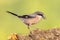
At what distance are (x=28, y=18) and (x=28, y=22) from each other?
71 mm

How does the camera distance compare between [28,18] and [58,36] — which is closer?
[58,36]

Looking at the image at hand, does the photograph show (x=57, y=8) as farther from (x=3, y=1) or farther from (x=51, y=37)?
(x=51, y=37)

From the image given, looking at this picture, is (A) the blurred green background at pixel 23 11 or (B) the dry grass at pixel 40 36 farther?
(A) the blurred green background at pixel 23 11

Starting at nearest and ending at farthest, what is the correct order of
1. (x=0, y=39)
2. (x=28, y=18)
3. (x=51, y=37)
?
(x=51, y=37), (x=28, y=18), (x=0, y=39)

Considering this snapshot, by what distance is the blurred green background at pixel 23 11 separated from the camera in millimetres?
8609

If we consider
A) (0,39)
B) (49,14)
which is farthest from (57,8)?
(0,39)

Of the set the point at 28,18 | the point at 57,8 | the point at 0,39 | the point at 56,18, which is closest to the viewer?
the point at 28,18

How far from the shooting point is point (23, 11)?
9461 millimetres

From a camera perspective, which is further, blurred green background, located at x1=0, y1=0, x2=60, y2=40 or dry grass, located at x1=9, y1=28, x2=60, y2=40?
blurred green background, located at x1=0, y1=0, x2=60, y2=40

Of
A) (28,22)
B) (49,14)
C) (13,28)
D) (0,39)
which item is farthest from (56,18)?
(28,22)

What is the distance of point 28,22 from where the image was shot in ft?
20.5

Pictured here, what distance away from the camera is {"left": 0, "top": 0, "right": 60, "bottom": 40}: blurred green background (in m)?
8.61

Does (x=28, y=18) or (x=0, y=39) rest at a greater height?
(x=28, y=18)

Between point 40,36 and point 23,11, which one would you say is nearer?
point 40,36
